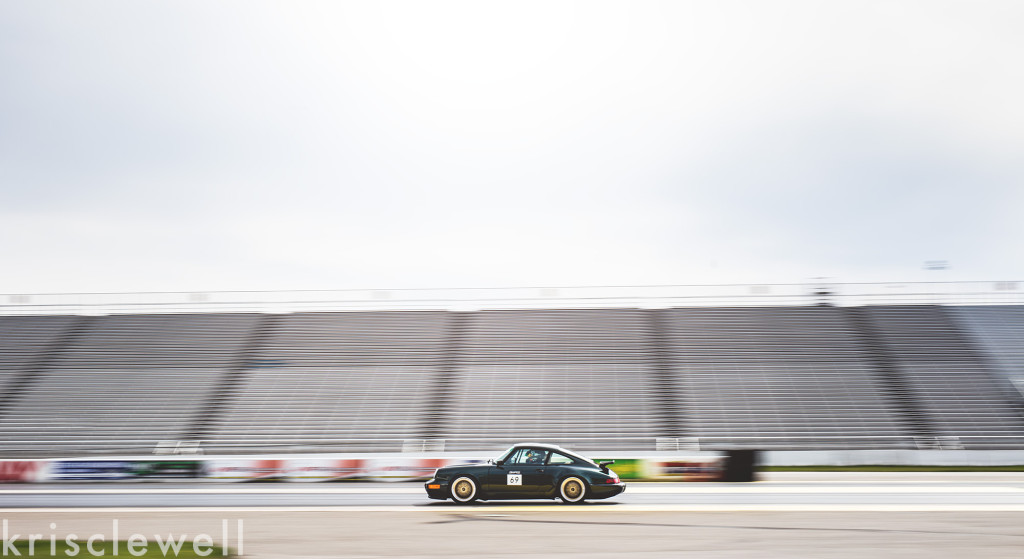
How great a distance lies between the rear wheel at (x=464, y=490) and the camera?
1499 centimetres

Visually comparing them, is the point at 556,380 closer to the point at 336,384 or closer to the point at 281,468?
the point at 336,384

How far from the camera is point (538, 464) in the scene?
15.2 m

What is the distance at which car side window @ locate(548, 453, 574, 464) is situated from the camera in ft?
50.1

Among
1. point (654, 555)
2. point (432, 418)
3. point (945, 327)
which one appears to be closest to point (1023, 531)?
point (654, 555)

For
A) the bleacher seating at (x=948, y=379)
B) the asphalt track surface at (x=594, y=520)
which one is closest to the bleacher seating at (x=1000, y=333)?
the bleacher seating at (x=948, y=379)

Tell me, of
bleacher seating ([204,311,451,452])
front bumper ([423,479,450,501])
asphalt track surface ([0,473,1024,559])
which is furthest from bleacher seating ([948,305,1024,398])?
front bumper ([423,479,450,501])

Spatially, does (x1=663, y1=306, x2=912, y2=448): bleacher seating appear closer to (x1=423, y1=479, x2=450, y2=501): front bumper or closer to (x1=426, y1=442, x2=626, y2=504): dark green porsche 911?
(x1=426, y1=442, x2=626, y2=504): dark green porsche 911

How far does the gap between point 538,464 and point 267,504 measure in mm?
5550

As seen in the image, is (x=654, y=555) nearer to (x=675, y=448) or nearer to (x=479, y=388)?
(x=675, y=448)

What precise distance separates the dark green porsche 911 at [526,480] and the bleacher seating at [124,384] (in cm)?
1800

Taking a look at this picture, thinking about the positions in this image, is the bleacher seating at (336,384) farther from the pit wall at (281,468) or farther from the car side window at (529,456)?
the car side window at (529,456)

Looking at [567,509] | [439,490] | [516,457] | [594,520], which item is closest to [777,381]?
[516,457]

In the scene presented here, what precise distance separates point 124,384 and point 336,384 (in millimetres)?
8965

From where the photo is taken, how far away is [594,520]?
12.6 meters
